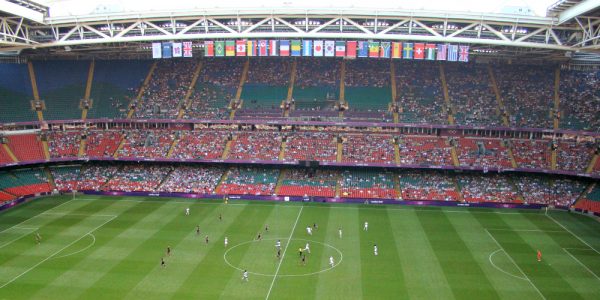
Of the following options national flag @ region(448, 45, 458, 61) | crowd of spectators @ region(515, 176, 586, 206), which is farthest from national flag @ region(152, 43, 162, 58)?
crowd of spectators @ region(515, 176, 586, 206)

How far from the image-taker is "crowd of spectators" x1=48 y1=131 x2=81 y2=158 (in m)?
63.7

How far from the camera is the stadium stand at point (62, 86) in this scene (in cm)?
6788

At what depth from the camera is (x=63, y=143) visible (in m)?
65.2

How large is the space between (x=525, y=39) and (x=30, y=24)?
57.9 meters

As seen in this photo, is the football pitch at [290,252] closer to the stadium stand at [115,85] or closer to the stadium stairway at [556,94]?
the stadium stairway at [556,94]

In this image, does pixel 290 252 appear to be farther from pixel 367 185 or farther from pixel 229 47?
pixel 229 47

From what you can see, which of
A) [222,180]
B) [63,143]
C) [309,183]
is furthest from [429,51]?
[63,143]

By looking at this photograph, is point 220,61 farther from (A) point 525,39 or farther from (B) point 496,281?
(B) point 496,281

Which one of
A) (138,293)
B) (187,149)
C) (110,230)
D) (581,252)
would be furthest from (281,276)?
(187,149)

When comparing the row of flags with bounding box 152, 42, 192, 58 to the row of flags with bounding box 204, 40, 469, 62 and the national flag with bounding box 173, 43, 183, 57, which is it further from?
the row of flags with bounding box 204, 40, 469, 62

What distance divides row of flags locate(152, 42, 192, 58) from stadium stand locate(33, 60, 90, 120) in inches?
678

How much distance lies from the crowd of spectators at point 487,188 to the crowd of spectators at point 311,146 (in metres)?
16.1

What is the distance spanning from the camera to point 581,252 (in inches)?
1631

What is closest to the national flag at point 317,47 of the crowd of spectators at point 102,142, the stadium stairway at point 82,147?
the crowd of spectators at point 102,142
